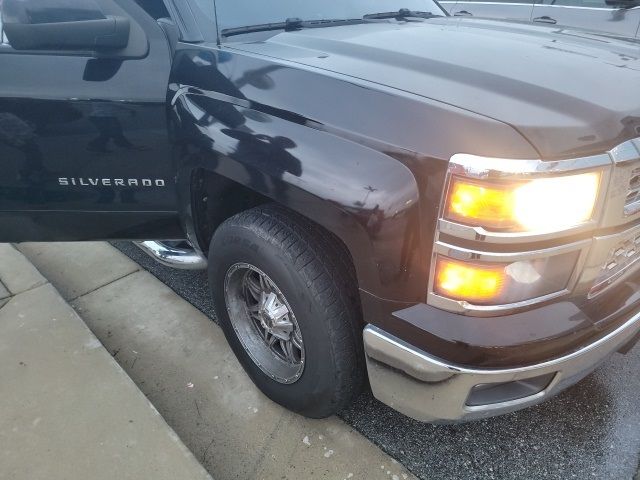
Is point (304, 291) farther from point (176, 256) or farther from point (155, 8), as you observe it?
point (155, 8)

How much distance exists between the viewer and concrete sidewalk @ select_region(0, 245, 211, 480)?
71.8 inches

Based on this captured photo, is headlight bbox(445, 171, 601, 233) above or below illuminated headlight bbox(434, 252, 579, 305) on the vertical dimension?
above

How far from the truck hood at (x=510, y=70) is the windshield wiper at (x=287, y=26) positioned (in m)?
0.09

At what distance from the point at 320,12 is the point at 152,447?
2040 millimetres

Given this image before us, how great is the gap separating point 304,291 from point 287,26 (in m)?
1.23

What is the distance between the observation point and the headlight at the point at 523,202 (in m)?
1.29

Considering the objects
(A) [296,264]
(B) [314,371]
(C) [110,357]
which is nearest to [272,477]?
→ (B) [314,371]

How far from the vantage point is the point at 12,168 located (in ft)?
7.33

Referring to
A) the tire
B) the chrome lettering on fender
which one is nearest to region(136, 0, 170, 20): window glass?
the chrome lettering on fender

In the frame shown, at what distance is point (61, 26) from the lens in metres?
1.91

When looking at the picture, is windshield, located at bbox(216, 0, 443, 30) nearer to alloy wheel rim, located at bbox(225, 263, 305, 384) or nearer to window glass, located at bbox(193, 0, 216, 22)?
window glass, located at bbox(193, 0, 216, 22)

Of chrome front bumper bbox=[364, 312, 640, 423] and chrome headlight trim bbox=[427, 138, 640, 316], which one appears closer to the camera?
chrome headlight trim bbox=[427, 138, 640, 316]

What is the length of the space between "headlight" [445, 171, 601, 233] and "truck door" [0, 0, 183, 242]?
126 centimetres

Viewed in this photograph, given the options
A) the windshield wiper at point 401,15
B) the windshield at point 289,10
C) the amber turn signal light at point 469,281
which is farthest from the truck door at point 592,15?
the amber turn signal light at point 469,281
